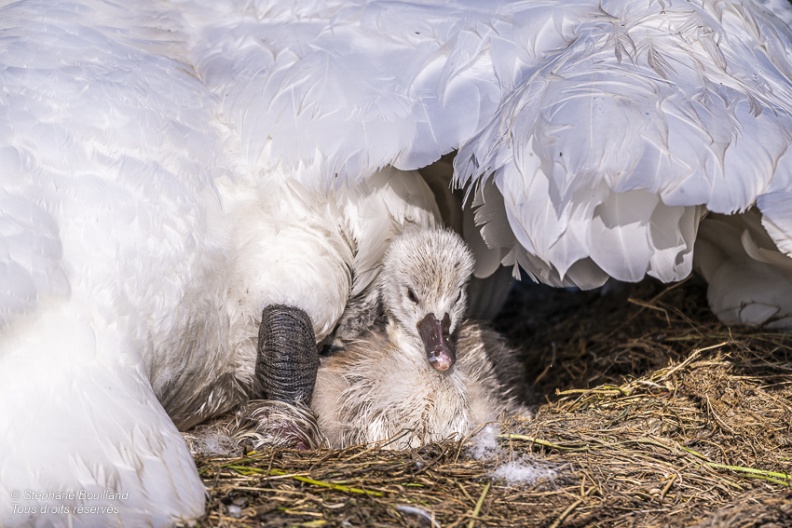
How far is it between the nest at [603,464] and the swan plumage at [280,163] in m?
0.31

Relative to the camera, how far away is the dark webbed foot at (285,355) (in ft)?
10.1

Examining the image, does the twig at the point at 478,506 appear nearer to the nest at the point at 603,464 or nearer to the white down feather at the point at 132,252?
the nest at the point at 603,464

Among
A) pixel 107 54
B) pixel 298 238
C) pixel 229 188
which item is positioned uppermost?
pixel 107 54

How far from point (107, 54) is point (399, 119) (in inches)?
34.0

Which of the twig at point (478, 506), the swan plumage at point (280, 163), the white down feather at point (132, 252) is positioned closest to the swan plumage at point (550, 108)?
the swan plumage at point (280, 163)

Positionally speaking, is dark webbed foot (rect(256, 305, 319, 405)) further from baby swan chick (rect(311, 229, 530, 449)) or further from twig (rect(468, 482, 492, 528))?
twig (rect(468, 482, 492, 528))

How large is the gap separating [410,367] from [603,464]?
0.84 metres

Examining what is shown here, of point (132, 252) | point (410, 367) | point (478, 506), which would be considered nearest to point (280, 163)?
point (132, 252)

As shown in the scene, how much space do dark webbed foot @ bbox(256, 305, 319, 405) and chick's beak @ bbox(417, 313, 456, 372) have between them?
0.37m

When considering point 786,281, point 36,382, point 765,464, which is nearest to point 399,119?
point 36,382

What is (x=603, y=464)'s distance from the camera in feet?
8.70

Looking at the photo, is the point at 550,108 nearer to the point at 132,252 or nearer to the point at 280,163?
the point at 280,163

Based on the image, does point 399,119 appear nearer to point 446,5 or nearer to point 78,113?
point 446,5

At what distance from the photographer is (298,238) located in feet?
10.0
